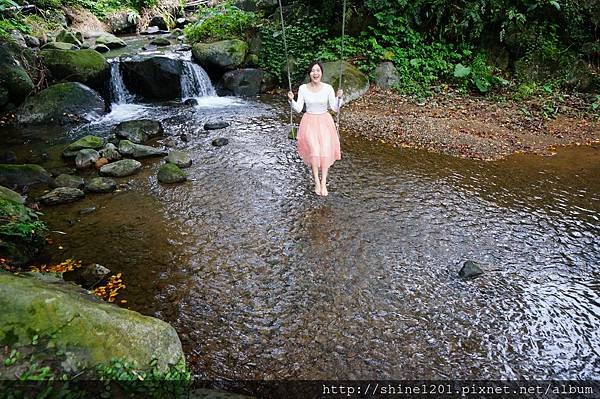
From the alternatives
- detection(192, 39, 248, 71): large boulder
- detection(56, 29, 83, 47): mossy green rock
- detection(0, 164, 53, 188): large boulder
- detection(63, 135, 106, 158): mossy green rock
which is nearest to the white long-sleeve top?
detection(0, 164, 53, 188): large boulder

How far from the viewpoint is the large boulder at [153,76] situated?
1266cm

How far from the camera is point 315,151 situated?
6.40 m

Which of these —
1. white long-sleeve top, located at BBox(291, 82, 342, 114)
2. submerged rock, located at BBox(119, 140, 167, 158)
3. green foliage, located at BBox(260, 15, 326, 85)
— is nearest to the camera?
white long-sleeve top, located at BBox(291, 82, 342, 114)

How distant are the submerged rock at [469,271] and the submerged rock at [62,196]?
591 centimetres

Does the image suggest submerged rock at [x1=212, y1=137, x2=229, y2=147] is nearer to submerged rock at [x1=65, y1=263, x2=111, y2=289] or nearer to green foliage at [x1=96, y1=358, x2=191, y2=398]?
submerged rock at [x1=65, y1=263, x2=111, y2=289]

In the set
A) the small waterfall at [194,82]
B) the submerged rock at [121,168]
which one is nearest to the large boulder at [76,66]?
the small waterfall at [194,82]

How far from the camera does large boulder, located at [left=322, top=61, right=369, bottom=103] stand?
38.4 ft

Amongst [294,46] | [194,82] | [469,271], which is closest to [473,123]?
[469,271]

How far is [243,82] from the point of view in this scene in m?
13.4

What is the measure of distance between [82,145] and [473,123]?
8.75 meters

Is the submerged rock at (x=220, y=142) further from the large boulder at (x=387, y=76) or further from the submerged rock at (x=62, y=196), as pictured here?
the large boulder at (x=387, y=76)

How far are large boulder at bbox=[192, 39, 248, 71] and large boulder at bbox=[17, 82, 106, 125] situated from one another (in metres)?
3.64

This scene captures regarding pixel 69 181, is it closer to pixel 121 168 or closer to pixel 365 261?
pixel 121 168

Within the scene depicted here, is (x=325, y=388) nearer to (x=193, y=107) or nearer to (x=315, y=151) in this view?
(x=315, y=151)
